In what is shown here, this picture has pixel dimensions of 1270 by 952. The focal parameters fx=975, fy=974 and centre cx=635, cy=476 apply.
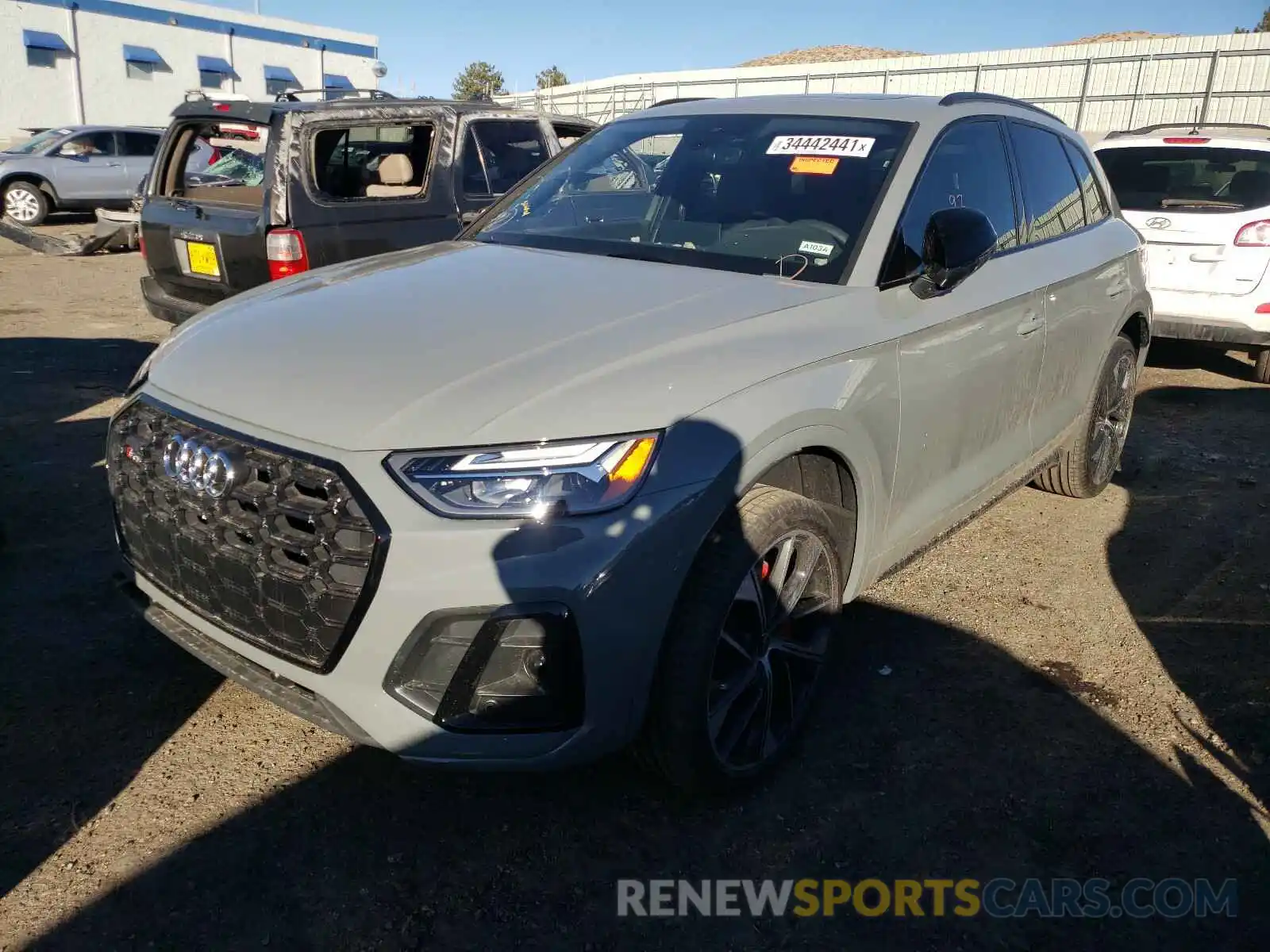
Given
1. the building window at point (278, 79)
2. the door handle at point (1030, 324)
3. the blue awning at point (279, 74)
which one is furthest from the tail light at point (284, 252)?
the blue awning at point (279, 74)

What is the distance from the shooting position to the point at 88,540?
4.02 metres

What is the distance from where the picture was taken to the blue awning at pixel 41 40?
28.6m

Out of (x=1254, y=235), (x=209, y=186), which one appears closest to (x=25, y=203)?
(x=209, y=186)

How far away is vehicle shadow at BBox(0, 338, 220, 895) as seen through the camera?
2549mm

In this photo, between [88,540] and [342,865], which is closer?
[342,865]

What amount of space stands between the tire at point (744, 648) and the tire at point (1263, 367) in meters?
6.22

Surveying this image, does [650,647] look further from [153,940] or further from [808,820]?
[153,940]

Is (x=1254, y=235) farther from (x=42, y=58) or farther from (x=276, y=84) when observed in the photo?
(x=276, y=84)

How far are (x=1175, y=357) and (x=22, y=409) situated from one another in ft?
28.8

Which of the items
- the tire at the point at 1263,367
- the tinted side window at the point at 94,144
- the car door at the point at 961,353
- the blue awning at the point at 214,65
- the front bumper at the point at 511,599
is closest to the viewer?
the front bumper at the point at 511,599

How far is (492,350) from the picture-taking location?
2.37m

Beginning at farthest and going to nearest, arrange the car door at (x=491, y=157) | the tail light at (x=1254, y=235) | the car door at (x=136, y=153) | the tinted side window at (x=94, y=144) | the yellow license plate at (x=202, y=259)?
the car door at (x=136, y=153) < the tinted side window at (x=94, y=144) < the tail light at (x=1254, y=235) < the car door at (x=491, y=157) < the yellow license plate at (x=202, y=259)

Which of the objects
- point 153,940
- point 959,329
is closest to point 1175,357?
point 959,329

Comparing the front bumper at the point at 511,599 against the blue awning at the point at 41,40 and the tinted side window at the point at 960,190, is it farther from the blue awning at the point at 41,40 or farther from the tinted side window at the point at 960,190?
the blue awning at the point at 41,40
